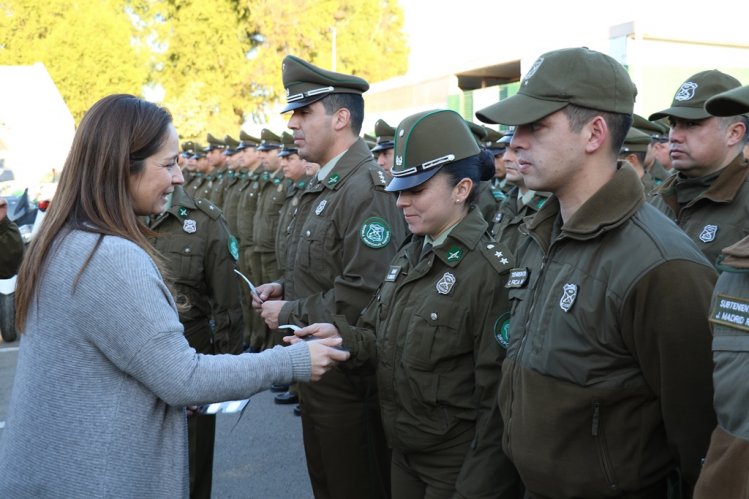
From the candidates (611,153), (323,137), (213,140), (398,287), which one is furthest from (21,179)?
(611,153)

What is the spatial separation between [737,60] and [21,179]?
52.7 ft

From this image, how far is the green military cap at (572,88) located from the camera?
90.0 inches

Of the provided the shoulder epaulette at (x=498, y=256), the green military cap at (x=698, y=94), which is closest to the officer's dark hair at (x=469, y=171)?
the shoulder epaulette at (x=498, y=256)

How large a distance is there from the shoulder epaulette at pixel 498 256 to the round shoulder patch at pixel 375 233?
82 cm

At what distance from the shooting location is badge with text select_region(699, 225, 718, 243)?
4096 mm

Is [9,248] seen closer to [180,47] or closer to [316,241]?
[316,241]

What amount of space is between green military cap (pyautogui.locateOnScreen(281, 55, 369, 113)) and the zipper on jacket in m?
2.48

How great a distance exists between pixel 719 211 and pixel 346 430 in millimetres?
2233

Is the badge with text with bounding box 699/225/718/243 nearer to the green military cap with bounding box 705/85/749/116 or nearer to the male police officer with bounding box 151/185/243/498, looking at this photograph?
the green military cap with bounding box 705/85/749/116

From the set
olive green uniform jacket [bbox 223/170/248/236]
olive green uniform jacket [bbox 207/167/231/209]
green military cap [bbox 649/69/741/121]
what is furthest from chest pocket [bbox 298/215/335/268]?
olive green uniform jacket [bbox 207/167/231/209]

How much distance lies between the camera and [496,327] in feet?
9.32

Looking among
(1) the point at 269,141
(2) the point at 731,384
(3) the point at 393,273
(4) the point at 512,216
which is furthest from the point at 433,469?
(1) the point at 269,141

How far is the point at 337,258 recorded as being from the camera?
3.91 m

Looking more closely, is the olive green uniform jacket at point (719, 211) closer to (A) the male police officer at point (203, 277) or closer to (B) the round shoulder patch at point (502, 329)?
(B) the round shoulder patch at point (502, 329)
